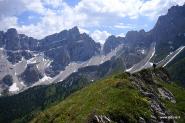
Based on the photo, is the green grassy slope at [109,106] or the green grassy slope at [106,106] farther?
the green grassy slope at [106,106]

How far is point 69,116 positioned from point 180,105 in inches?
2032

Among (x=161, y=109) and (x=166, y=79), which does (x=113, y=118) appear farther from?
(x=166, y=79)

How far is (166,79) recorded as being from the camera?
170 metres

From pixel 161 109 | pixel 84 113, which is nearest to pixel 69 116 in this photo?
pixel 84 113

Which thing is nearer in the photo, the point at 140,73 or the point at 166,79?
the point at 140,73

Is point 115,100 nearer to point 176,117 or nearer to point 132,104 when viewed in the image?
point 132,104

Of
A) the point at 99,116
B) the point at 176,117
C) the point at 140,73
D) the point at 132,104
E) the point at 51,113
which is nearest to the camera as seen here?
the point at 99,116

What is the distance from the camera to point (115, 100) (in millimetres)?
90875

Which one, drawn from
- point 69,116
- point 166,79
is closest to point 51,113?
point 69,116

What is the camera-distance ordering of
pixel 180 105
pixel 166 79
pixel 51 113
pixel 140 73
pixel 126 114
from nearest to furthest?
pixel 126 114
pixel 51 113
pixel 180 105
pixel 140 73
pixel 166 79

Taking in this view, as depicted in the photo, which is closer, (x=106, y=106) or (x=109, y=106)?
(x=109, y=106)

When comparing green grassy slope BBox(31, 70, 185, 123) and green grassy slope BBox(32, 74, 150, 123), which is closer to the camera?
green grassy slope BBox(31, 70, 185, 123)

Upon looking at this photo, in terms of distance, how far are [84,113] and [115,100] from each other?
1120cm

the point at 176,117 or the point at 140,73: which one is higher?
the point at 140,73
